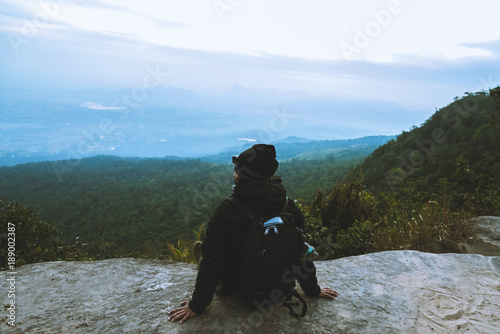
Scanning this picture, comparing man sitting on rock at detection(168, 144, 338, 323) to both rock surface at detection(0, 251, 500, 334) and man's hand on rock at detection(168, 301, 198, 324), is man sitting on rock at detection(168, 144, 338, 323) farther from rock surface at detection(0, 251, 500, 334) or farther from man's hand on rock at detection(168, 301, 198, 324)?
rock surface at detection(0, 251, 500, 334)

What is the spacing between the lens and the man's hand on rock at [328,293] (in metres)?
2.56

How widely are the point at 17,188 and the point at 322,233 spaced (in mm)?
50474

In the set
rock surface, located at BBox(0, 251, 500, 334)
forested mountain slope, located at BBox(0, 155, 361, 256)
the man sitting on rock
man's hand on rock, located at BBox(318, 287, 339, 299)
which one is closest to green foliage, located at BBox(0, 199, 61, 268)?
rock surface, located at BBox(0, 251, 500, 334)

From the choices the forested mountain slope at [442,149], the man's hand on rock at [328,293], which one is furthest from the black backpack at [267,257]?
the forested mountain slope at [442,149]

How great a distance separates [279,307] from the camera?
7.64 ft

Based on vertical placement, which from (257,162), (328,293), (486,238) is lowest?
(486,238)

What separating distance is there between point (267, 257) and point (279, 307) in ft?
1.95

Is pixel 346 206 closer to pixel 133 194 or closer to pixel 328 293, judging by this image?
pixel 328 293

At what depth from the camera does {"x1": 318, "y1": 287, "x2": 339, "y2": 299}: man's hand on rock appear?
2559 millimetres

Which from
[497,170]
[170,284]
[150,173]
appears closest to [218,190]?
[150,173]

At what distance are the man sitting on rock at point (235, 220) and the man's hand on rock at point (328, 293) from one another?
898mm

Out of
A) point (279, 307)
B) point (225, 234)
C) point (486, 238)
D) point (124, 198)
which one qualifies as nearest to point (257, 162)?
point (225, 234)

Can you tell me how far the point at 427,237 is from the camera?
4.59 m

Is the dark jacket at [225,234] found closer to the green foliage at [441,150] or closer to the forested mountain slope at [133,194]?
the green foliage at [441,150]
